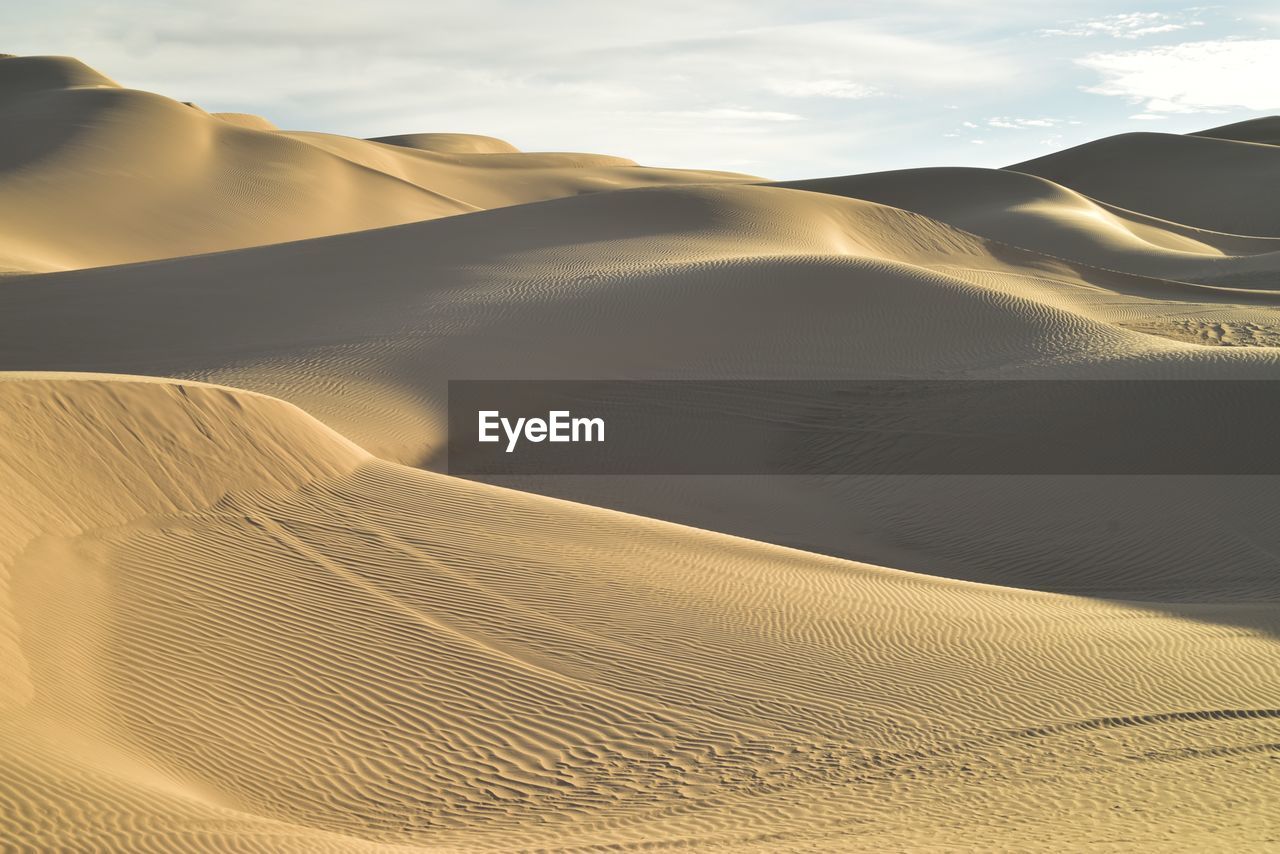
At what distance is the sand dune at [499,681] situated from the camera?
7422 mm

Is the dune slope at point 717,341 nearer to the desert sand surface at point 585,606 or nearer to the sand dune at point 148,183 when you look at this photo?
the desert sand surface at point 585,606

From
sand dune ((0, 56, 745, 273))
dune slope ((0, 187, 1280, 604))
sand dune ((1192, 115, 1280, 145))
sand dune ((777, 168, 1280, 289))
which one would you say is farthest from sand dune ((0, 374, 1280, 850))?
sand dune ((1192, 115, 1280, 145))

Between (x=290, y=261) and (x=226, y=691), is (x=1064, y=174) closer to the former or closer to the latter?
(x=290, y=261)

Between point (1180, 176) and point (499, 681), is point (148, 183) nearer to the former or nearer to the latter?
point (499, 681)

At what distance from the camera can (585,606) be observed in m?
11.2

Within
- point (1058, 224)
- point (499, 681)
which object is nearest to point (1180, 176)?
point (1058, 224)

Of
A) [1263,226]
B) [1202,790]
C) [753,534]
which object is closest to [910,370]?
[753,534]

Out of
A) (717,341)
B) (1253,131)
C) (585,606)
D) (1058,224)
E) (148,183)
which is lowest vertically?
(585,606)

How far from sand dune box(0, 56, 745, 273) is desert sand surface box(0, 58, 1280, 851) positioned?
70.9ft

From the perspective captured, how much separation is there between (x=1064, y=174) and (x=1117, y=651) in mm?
86568
